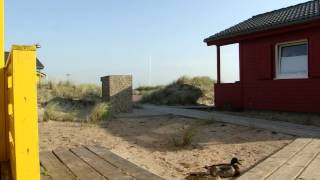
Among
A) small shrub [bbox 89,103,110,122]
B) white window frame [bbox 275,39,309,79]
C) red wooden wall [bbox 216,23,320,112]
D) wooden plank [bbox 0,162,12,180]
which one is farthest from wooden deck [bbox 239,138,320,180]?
white window frame [bbox 275,39,309,79]

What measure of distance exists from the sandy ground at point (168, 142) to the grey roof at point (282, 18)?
410cm

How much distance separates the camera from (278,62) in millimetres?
13320

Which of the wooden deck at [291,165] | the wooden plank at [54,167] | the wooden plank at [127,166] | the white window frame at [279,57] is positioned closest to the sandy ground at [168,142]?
the wooden deck at [291,165]

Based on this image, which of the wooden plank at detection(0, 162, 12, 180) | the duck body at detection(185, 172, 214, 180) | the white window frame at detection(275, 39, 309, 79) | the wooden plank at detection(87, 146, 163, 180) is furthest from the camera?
the white window frame at detection(275, 39, 309, 79)

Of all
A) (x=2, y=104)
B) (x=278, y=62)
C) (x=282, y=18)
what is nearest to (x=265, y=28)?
(x=282, y=18)

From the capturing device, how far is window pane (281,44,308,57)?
12.5 meters

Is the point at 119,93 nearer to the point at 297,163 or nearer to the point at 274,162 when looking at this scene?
the point at 274,162

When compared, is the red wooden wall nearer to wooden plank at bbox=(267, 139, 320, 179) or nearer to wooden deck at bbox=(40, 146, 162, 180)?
wooden plank at bbox=(267, 139, 320, 179)

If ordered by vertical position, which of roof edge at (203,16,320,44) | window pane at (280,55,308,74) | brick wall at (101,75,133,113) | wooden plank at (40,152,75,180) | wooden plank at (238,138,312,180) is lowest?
wooden plank at (238,138,312,180)

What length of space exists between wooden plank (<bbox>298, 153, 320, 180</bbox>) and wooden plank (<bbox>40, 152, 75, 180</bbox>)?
2592 mm

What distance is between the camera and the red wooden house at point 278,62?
11.9 metres

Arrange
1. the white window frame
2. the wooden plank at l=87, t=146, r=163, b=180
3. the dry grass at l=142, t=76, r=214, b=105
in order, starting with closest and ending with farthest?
the wooden plank at l=87, t=146, r=163, b=180 → the white window frame → the dry grass at l=142, t=76, r=214, b=105

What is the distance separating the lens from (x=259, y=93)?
45.3ft

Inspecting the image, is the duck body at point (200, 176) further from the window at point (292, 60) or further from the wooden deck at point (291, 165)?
the window at point (292, 60)
